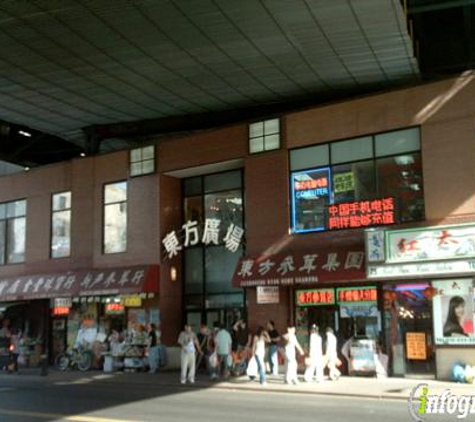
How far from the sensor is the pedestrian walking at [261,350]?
19703 millimetres

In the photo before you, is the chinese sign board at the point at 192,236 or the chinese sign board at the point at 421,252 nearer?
the chinese sign board at the point at 421,252

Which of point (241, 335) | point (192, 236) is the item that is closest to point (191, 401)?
point (241, 335)

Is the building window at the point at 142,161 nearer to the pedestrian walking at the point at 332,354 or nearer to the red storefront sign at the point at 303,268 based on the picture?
the red storefront sign at the point at 303,268

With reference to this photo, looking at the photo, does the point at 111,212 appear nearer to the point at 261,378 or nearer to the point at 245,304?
the point at 245,304

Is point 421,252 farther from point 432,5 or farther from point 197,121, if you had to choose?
point 197,121

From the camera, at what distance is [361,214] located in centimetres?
2186

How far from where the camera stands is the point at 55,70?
79.4ft

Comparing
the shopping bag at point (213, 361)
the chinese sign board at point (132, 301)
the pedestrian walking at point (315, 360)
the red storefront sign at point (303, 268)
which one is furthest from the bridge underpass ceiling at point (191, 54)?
the shopping bag at point (213, 361)

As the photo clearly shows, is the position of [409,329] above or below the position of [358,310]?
below

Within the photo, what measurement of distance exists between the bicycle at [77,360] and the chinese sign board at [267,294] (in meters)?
8.15

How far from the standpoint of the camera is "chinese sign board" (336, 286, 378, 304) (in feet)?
70.7

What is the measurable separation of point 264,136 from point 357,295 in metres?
6.78

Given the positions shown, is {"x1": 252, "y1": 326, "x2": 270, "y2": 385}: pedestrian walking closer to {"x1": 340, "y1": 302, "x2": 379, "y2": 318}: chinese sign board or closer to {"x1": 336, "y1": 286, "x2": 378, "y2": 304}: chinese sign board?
{"x1": 340, "y1": 302, "x2": 379, "y2": 318}: chinese sign board

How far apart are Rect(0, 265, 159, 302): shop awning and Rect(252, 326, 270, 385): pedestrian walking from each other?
6.56 metres
